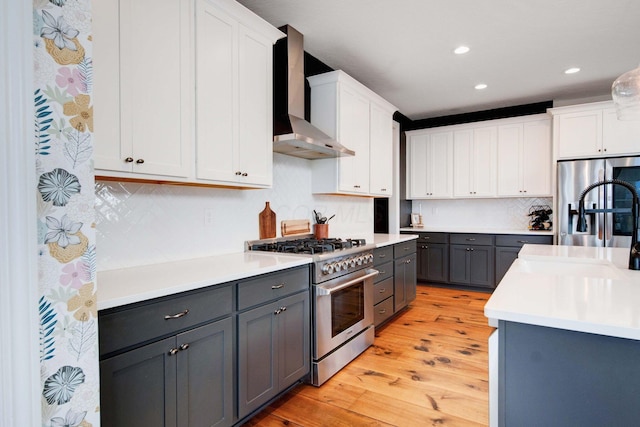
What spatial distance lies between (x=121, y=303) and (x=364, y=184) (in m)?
2.84

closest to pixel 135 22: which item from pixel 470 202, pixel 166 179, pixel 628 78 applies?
pixel 166 179

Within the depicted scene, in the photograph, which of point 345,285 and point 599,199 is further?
point 599,199

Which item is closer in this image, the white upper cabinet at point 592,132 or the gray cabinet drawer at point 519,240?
the white upper cabinet at point 592,132

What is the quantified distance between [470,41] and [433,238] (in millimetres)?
2914

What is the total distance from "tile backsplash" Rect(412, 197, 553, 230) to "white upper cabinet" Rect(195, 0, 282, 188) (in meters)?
4.11

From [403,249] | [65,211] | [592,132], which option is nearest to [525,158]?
[592,132]

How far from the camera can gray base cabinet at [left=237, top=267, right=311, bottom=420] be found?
73.4 inches

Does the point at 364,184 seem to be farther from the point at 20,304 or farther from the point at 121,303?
the point at 20,304

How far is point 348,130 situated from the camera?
343cm

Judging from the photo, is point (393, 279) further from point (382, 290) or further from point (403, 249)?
point (403, 249)

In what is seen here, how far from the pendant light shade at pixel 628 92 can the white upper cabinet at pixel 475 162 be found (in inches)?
115

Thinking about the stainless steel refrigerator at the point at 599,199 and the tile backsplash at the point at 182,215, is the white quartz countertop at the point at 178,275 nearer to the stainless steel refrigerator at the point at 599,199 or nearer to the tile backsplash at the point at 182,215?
the tile backsplash at the point at 182,215

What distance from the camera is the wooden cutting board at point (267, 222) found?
2883mm

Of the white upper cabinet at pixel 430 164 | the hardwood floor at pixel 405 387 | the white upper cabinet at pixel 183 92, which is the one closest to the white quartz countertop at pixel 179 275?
the white upper cabinet at pixel 183 92
